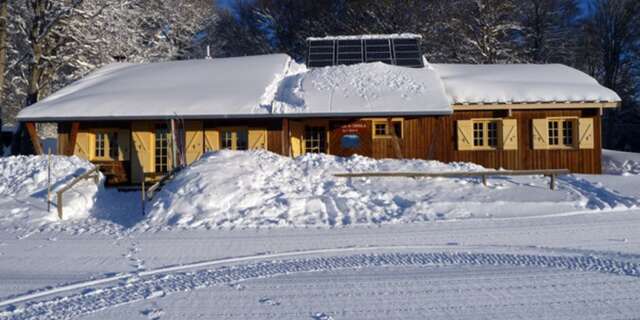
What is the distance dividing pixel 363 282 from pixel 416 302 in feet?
3.46

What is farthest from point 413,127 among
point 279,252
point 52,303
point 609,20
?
point 609,20

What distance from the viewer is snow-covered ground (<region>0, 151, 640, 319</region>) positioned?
632cm

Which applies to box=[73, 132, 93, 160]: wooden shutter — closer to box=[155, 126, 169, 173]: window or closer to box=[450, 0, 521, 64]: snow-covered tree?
box=[155, 126, 169, 173]: window

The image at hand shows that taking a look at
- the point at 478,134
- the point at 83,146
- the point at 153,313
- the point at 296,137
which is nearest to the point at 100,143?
the point at 83,146

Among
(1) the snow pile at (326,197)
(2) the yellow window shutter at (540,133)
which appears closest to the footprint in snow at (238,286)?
(1) the snow pile at (326,197)

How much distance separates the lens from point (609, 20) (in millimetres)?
37062

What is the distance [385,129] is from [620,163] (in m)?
10.1

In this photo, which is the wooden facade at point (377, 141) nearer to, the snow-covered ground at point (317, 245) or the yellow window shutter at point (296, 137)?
the yellow window shutter at point (296, 137)

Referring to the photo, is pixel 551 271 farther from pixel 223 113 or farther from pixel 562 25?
pixel 562 25

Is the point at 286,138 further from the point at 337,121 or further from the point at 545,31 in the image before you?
the point at 545,31

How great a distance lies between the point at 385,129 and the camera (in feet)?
63.2

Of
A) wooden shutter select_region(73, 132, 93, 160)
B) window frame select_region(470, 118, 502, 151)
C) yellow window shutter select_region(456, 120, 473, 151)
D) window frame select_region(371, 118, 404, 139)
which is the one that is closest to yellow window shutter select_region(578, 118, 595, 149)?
window frame select_region(470, 118, 502, 151)

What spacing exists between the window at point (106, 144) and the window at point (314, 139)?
21.0ft

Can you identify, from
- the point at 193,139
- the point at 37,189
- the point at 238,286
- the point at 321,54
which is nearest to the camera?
the point at 238,286
